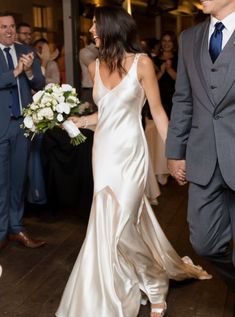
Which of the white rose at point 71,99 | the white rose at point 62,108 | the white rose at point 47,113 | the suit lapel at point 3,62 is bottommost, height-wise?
the white rose at point 47,113

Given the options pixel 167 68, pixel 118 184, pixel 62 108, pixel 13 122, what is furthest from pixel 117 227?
pixel 167 68

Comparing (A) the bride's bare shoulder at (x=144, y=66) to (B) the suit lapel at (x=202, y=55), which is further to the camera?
(A) the bride's bare shoulder at (x=144, y=66)

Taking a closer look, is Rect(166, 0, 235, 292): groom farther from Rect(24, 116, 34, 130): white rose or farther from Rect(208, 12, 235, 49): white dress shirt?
Rect(24, 116, 34, 130): white rose

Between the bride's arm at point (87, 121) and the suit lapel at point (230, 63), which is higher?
the suit lapel at point (230, 63)

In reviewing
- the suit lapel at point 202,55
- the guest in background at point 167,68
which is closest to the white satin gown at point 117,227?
the suit lapel at point 202,55

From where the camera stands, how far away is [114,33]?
3033mm

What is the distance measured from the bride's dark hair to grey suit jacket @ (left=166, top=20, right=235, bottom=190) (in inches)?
19.3

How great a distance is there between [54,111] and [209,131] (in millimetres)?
1177

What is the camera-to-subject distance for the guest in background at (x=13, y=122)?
408cm

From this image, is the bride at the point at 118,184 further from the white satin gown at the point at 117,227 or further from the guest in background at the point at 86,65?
the guest in background at the point at 86,65

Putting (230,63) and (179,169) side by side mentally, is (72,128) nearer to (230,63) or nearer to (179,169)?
(179,169)

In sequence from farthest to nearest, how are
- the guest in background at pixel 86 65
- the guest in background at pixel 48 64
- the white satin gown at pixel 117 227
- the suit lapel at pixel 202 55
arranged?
the guest in background at pixel 48 64
the guest in background at pixel 86 65
the white satin gown at pixel 117 227
the suit lapel at pixel 202 55

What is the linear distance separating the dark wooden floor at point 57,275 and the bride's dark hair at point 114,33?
1.43 m

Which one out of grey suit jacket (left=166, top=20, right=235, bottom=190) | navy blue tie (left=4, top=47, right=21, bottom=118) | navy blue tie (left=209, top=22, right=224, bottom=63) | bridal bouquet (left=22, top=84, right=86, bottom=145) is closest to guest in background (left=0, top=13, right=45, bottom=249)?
navy blue tie (left=4, top=47, right=21, bottom=118)
